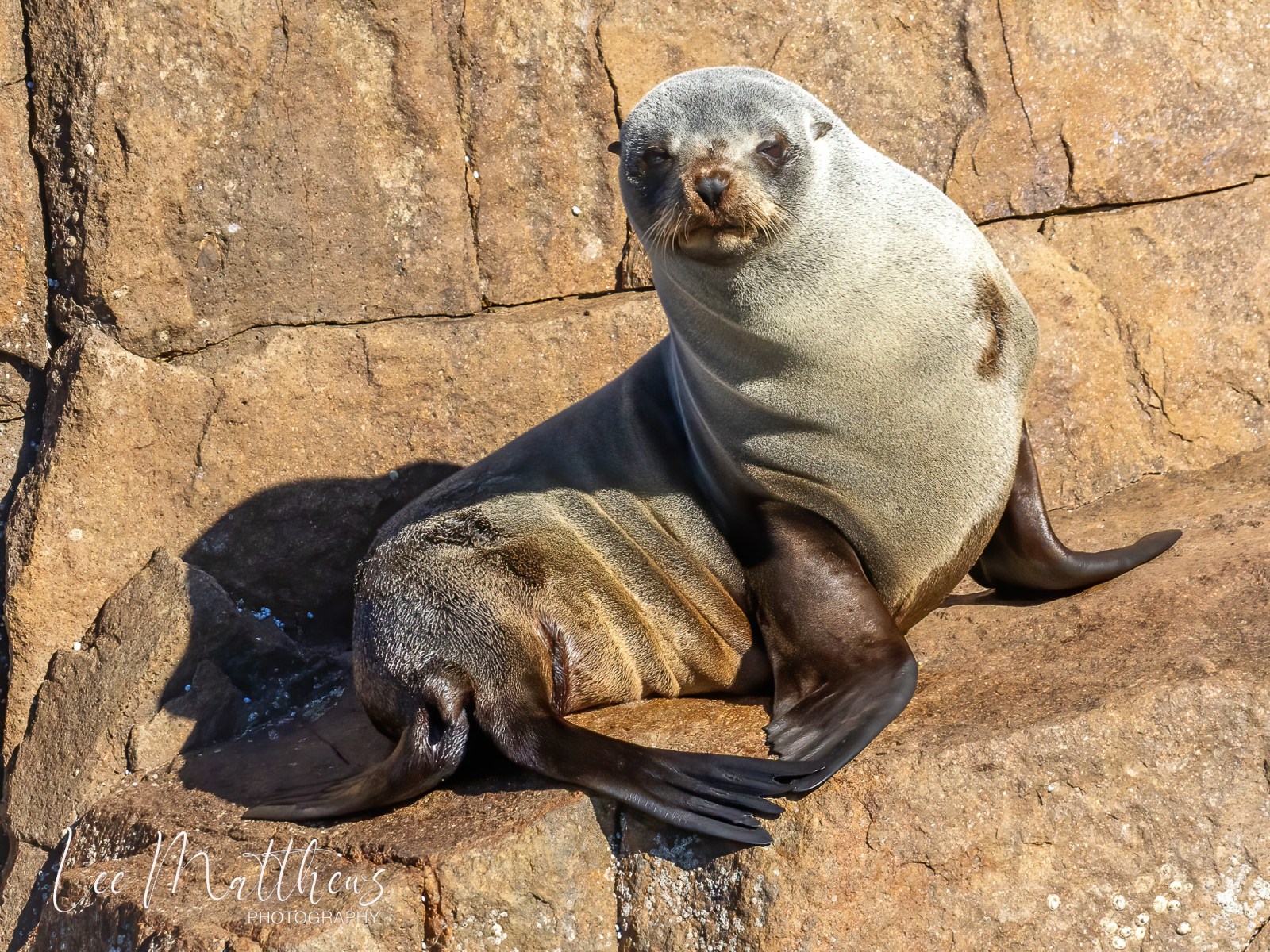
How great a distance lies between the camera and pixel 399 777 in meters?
3.94

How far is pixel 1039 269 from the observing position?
19.3 ft

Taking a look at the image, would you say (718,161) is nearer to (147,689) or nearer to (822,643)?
(822,643)

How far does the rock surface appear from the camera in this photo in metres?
3.24

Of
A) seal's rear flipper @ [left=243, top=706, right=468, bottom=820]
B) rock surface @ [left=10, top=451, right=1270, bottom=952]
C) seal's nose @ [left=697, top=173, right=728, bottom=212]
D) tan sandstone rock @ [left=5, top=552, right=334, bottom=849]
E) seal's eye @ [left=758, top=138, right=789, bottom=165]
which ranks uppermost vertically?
seal's eye @ [left=758, top=138, right=789, bottom=165]

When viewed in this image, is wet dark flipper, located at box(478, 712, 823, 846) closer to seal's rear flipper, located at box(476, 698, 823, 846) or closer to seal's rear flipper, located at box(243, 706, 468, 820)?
seal's rear flipper, located at box(476, 698, 823, 846)

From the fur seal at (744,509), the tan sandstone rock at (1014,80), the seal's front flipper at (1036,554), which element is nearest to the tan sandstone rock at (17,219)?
the fur seal at (744,509)

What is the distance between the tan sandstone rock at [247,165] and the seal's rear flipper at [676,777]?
110 inches

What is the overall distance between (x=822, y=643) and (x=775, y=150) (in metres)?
1.44

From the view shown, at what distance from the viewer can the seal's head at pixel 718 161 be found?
12.2 ft

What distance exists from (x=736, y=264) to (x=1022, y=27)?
9.86 feet

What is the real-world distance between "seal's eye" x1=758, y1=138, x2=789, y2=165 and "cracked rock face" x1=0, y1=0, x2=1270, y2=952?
158 cm

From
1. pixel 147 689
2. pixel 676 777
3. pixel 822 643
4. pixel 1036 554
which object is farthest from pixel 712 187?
pixel 147 689

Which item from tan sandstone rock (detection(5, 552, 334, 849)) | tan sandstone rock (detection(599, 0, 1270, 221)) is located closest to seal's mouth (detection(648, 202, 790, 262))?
tan sandstone rock (detection(599, 0, 1270, 221))

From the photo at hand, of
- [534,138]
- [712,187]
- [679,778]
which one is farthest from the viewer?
[534,138]
